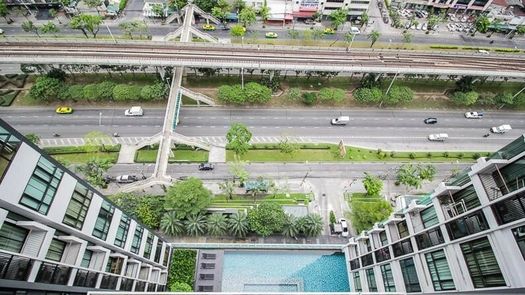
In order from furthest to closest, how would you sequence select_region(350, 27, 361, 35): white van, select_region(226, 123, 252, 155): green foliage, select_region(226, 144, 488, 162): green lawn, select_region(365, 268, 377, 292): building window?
select_region(350, 27, 361, 35): white van, select_region(226, 144, 488, 162): green lawn, select_region(226, 123, 252, 155): green foliage, select_region(365, 268, 377, 292): building window

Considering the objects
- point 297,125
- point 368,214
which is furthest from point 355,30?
point 368,214

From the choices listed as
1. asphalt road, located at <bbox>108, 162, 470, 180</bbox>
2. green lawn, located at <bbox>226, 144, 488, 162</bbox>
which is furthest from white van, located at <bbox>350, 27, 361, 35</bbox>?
asphalt road, located at <bbox>108, 162, 470, 180</bbox>

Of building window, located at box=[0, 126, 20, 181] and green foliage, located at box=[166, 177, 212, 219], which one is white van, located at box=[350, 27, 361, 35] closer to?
green foliage, located at box=[166, 177, 212, 219]

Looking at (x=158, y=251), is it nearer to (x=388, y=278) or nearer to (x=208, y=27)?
(x=388, y=278)

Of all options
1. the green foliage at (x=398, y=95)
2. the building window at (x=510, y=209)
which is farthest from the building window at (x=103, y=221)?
the green foliage at (x=398, y=95)

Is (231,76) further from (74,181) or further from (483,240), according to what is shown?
(483,240)

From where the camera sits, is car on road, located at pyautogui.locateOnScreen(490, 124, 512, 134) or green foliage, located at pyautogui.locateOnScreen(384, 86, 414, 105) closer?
car on road, located at pyautogui.locateOnScreen(490, 124, 512, 134)

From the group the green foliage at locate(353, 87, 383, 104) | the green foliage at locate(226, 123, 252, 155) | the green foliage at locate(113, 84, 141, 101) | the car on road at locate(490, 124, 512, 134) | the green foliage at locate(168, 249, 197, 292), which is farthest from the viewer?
the green foliage at locate(353, 87, 383, 104)
